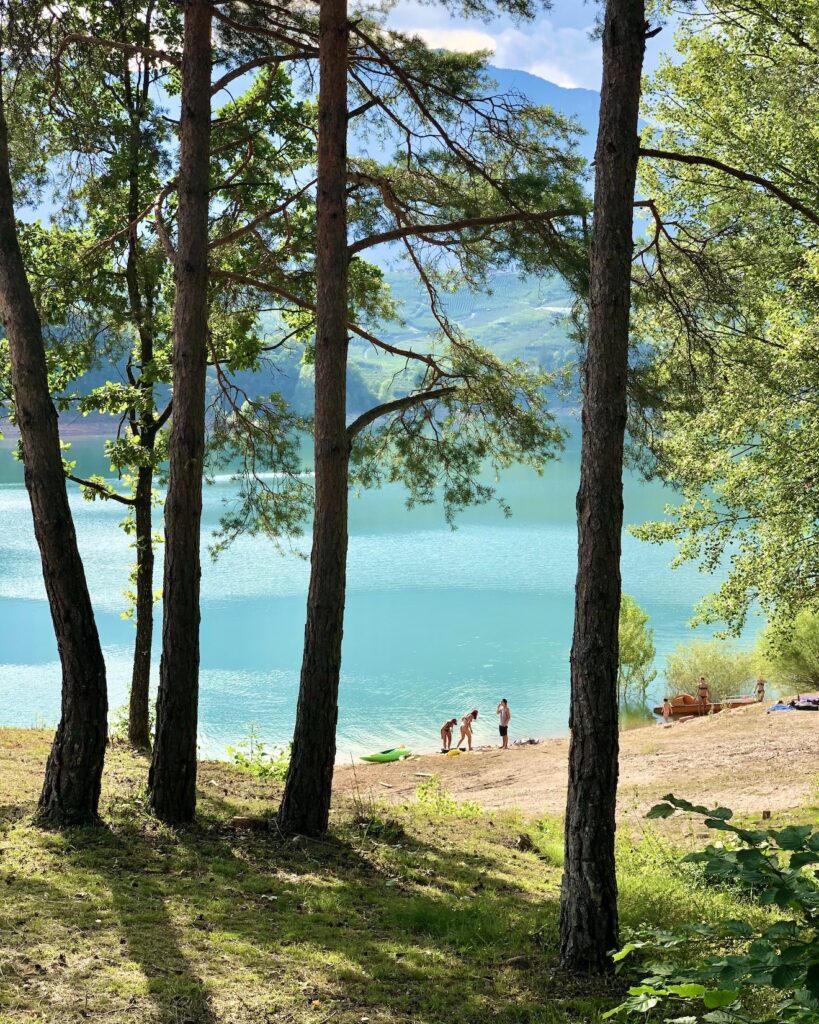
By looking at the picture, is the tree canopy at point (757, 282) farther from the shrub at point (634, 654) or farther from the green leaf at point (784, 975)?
the shrub at point (634, 654)

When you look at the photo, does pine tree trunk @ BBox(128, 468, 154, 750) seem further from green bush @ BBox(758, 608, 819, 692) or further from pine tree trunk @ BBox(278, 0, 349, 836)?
green bush @ BBox(758, 608, 819, 692)

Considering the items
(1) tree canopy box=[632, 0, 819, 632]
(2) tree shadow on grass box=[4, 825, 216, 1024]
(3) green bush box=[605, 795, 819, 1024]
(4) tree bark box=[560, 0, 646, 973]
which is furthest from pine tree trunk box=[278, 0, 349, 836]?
(3) green bush box=[605, 795, 819, 1024]

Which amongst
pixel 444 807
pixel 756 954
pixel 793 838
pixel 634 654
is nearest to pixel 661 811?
pixel 793 838

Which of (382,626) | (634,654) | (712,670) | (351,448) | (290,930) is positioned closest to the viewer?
(290,930)

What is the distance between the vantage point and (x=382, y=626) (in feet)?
120

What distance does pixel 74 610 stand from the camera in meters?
5.74

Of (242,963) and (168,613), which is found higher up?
(168,613)

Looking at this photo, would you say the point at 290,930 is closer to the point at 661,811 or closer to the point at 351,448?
the point at 661,811

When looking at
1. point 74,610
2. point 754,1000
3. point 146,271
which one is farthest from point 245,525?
point 754,1000

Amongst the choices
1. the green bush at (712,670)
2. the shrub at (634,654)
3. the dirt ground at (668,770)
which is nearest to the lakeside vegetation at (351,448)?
the dirt ground at (668,770)

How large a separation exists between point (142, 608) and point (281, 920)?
19.4 ft

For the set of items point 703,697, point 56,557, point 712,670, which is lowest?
point 712,670

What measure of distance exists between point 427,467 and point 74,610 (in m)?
4.37

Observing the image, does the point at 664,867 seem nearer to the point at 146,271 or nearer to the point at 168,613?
the point at 168,613
